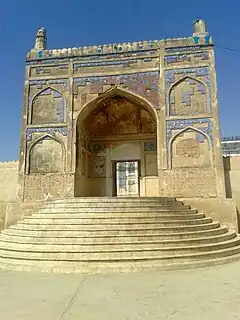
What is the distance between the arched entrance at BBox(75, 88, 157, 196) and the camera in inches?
451

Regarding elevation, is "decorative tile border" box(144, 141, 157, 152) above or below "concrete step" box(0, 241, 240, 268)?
above

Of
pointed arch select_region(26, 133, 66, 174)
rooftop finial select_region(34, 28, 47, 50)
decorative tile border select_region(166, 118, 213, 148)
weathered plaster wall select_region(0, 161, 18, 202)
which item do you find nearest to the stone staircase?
pointed arch select_region(26, 133, 66, 174)

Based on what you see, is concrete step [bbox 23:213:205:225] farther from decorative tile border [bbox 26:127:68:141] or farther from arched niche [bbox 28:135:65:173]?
decorative tile border [bbox 26:127:68:141]

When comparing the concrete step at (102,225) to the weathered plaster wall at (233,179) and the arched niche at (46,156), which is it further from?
the arched niche at (46,156)

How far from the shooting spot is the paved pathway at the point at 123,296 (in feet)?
9.59

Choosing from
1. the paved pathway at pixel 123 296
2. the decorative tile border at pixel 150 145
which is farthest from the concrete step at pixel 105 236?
the decorative tile border at pixel 150 145

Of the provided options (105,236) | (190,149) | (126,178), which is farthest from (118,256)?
(126,178)

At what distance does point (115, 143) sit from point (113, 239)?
21.9 ft

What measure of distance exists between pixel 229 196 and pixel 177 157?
6.51 ft

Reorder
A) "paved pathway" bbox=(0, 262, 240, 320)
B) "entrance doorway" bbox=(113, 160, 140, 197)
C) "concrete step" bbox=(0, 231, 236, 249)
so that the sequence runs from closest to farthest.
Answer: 1. "paved pathway" bbox=(0, 262, 240, 320)
2. "concrete step" bbox=(0, 231, 236, 249)
3. "entrance doorway" bbox=(113, 160, 140, 197)

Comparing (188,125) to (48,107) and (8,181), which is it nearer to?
(48,107)

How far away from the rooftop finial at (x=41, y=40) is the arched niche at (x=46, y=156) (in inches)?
141

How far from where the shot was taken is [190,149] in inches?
365

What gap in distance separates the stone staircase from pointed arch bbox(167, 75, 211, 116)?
373cm
